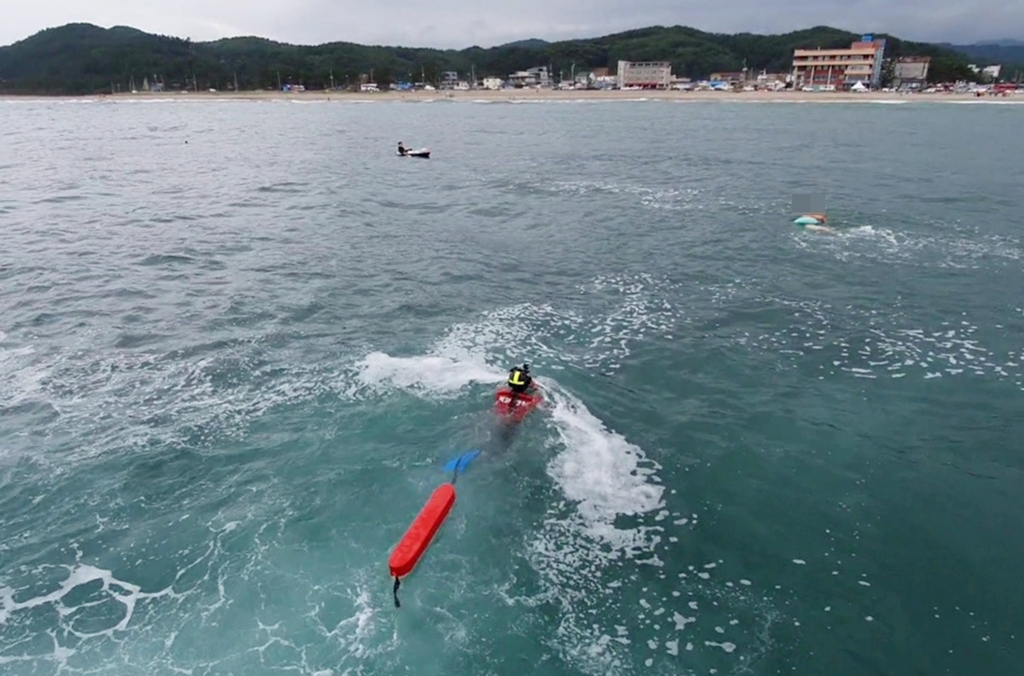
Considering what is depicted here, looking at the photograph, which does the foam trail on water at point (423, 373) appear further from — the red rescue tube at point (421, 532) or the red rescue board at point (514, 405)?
the red rescue tube at point (421, 532)

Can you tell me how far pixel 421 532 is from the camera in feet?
49.5

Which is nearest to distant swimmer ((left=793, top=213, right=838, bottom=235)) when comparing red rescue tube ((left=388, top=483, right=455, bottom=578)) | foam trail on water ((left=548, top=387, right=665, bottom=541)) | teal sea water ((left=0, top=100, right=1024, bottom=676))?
teal sea water ((left=0, top=100, right=1024, bottom=676))

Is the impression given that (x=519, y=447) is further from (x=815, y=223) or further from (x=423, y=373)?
(x=815, y=223)

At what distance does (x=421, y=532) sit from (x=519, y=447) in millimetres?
4891

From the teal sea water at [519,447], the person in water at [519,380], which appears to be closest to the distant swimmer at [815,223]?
the teal sea water at [519,447]

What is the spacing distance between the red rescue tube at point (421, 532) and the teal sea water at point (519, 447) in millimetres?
375

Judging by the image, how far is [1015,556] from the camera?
15.1 m

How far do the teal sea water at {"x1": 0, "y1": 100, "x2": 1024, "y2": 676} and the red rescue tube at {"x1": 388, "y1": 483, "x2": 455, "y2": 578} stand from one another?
0.38m

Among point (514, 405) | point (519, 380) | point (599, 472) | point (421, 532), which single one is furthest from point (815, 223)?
point (421, 532)

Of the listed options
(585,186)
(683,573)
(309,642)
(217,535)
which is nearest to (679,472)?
(683,573)

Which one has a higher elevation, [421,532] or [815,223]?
[815,223]

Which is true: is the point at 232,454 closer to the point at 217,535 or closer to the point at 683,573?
the point at 217,535

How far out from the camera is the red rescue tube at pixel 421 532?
14.2 m

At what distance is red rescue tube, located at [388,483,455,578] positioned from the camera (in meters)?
14.2
